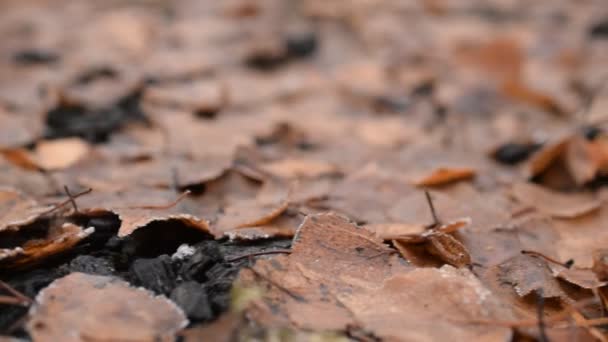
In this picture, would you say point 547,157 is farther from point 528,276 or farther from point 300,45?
point 300,45

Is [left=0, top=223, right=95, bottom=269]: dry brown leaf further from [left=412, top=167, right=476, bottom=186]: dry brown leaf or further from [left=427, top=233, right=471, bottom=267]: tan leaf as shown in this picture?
[left=412, top=167, right=476, bottom=186]: dry brown leaf

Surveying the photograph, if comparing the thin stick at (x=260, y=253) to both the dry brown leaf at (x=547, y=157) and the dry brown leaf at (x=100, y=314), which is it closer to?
the dry brown leaf at (x=100, y=314)

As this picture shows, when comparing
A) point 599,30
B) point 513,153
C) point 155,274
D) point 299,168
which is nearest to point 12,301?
point 155,274

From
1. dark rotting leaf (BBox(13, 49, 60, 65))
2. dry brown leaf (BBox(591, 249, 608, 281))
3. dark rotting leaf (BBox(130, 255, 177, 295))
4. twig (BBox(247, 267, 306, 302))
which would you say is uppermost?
dark rotting leaf (BBox(13, 49, 60, 65))

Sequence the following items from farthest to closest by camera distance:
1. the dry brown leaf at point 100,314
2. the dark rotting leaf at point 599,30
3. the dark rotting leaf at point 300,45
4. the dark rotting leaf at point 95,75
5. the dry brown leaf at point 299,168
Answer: the dark rotting leaf at point 599,30 < the dark rotting leaf at point 300,45 < the dark rotting leaf at point 95,75 < the dry brown leaf at point 299,168 < the dry brown leaf at point 100,314

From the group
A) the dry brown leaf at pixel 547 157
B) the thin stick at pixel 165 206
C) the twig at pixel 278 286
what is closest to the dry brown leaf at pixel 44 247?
the thin stick at pixel 165 206

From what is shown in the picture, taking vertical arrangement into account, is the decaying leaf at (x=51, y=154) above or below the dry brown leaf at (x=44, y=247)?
below

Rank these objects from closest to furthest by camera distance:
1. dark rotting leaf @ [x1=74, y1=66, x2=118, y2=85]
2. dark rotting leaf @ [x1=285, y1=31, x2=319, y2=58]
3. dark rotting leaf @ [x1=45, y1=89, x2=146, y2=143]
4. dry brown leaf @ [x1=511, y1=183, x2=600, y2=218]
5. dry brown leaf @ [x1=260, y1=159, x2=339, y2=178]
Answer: dry brown leaf @ [x1=511, y1=183, x2=600, y2=218], dry brown leaf @ [x1=260, y1=159, x2=339, y2=178], dark rotting leaf @ [x1=45, y1=89, x2=146, y2=143], dark rotting leaf @ [x1=74, y1=66, x2=118, y2=85], dark rotting leaf @ [x1=285, y1=31, x2=319, y2=58]

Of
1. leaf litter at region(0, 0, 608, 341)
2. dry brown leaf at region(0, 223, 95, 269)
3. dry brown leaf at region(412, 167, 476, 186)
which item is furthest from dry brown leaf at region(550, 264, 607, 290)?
dry brown leaf at region(0, 223, 95, 269)
